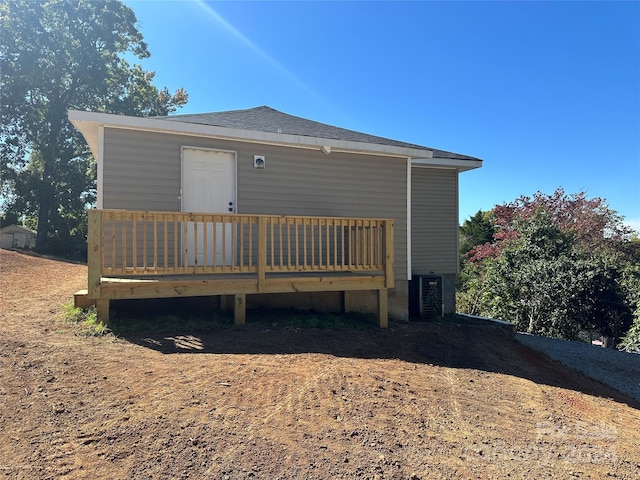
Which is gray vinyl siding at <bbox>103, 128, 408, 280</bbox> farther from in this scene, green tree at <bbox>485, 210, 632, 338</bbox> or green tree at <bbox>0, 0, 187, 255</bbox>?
green tree at <bbox>0, 0, 187, 255</bbox>

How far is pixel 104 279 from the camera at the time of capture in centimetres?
474

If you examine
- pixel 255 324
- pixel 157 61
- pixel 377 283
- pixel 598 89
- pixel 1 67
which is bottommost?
pixel 255 324

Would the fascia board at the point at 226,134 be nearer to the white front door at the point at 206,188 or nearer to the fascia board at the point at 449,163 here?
the white front door at the point at 206,188

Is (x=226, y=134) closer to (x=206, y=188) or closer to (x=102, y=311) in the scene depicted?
(x=206, y=188)

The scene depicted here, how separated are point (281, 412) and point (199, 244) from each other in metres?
3.79

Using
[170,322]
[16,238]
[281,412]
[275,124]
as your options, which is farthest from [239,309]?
[16,238]

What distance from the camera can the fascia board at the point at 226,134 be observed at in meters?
5.18

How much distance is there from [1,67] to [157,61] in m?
8.57

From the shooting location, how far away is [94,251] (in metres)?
4.32

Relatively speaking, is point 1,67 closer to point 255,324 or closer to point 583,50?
point 255,324

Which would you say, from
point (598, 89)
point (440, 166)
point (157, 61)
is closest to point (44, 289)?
point (440, 166)

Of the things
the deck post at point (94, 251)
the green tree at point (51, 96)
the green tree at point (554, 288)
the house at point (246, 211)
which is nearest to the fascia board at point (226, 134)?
the house at point (246, 211)

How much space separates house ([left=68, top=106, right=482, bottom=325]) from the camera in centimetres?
482

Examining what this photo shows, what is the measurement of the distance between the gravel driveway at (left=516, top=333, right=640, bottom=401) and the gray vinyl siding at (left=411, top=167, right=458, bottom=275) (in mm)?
2515
